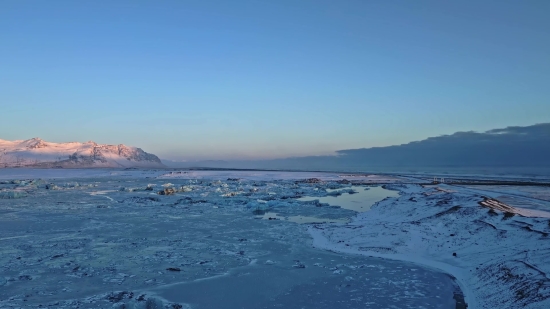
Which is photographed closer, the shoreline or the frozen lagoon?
the frozen lagoon

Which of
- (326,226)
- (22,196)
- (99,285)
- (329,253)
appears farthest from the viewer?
(22,196)

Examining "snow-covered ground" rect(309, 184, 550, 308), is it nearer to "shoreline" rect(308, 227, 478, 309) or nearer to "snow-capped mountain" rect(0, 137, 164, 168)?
"shoreline" rect(308, 227, 478, 309)

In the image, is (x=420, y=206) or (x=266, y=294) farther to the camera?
(x=420, y=206)

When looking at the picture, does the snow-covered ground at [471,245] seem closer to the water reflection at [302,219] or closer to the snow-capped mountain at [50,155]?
the water reflection at [302,219]

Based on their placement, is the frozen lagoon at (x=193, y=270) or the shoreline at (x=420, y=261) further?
the shoreline at (x=420, y=261)

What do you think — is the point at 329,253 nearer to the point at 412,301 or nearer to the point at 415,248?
the point at 415,248

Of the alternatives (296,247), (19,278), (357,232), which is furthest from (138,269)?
(357,232)

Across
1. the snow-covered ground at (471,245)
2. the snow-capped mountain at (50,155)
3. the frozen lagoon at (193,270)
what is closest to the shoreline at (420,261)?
the snow-covered ground at (471,245)

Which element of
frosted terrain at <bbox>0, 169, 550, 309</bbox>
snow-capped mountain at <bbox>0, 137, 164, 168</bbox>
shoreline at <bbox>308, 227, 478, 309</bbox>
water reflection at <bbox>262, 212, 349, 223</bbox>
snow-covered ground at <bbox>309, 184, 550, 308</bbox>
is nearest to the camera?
snow-covered ground at <bbox>309, 184, 550, 308</bbox>

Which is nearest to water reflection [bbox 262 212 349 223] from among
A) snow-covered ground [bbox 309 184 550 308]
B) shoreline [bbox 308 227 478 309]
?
snow-covered ground [bbox 309 184 550 308]

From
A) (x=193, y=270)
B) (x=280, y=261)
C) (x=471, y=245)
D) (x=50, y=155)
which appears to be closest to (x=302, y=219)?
(x=280, y=261)

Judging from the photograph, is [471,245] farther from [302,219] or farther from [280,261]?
[302,219]
